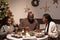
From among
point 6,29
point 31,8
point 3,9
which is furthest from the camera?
point 31,8

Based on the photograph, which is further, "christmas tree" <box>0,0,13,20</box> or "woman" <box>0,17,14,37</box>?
"christmas tree" <box>0,0,13,20</box>

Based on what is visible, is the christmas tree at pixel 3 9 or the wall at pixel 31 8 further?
the wall at pixel 31 8

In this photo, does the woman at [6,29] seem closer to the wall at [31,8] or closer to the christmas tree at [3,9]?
the christmas tree at [3,9]

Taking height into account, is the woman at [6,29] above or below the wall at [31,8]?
below

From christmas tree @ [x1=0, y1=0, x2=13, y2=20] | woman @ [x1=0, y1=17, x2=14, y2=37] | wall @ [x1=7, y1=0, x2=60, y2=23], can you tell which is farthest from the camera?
wall @ [x1=7, y1=0, x2=60, y2=23]

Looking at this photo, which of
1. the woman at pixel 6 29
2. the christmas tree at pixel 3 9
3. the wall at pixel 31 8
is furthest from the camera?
the wall at pixel 31 8

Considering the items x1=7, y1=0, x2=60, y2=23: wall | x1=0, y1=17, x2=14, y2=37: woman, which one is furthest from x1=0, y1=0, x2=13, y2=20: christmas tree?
x1=7, y1=0, x2=60, y2=23: wall

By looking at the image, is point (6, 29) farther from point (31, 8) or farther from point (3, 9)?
point (31, 8)

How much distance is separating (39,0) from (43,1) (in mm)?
157

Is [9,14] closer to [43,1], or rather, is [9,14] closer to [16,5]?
[16,5]

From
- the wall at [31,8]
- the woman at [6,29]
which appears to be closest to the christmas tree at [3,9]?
the woman at [6,29]

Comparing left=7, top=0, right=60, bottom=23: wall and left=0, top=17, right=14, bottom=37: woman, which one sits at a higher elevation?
left=7, top=0, right=60, bottom=23: wall

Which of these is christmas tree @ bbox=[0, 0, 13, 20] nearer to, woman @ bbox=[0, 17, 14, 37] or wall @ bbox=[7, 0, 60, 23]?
woman @ bbox=[0, 17, 14, 37]

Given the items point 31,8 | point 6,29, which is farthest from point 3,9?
point 31,8
